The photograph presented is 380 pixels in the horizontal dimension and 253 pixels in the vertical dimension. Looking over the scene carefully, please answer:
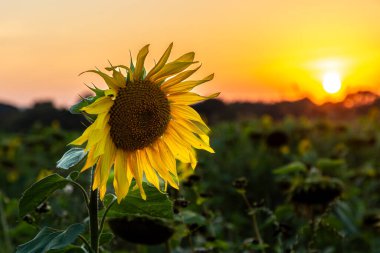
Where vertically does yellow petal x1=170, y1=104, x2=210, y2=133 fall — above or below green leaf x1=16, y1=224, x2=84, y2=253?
above

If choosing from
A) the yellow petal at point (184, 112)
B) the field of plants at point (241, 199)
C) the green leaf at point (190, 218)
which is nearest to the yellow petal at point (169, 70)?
the yellow petal at point (184, 112)

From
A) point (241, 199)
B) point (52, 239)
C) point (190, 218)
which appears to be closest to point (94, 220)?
point (52, 239)

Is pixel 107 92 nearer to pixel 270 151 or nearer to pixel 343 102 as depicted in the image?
pixel 270 151

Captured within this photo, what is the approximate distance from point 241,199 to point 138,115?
374 centimetres

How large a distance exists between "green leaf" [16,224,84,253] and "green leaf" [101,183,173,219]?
5.9 inches

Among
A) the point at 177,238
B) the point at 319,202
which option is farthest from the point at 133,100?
the point at 319,202

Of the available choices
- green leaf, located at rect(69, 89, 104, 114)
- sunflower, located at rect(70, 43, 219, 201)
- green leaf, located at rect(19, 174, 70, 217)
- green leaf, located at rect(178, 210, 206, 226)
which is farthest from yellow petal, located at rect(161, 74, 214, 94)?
green leaf, located at rect(178, 210, 206, 226)

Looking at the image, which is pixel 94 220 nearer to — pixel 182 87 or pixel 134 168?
pixel 134 168

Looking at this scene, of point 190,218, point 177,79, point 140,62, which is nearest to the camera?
point 140,62

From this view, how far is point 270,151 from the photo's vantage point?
6.12m

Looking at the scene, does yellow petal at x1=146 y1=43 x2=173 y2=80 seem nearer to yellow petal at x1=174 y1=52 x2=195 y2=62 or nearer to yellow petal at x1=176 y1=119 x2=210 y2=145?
yellow petal at x1=174 y1=52 x2=195 y2=62

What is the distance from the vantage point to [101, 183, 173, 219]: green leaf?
1.50 meters

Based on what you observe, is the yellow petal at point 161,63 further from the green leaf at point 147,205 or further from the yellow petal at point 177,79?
the green leaf at point 147,205

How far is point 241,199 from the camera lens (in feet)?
17.1
